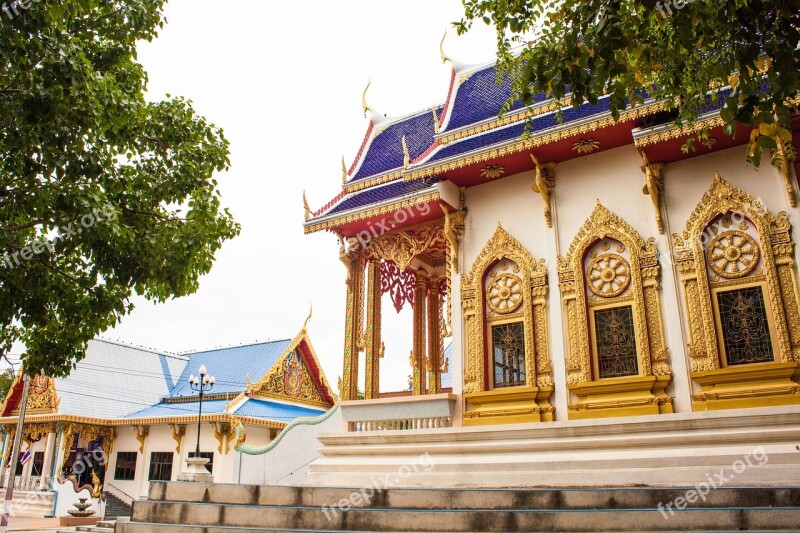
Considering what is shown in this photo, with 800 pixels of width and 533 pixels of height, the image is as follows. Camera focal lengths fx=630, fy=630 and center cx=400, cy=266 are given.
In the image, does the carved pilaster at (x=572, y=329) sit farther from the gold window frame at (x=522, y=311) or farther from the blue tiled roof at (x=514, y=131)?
the blue tiled roof at (x=514, y=131)

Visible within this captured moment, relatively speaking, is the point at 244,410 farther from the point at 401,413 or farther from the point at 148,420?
the point at 401,413

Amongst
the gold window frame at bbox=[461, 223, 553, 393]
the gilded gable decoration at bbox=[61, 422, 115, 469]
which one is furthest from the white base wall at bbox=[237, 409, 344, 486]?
the gilded gable decoration at bbox=[61, 422, 115, 469]

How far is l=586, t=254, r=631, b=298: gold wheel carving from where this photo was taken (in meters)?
8.10

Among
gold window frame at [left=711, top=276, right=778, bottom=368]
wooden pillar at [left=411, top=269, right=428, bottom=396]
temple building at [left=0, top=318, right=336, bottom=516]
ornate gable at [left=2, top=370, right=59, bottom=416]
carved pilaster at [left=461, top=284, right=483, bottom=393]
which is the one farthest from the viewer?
ornate gable at [left=2, top=370, right=59, bottom=416]

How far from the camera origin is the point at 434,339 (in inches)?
479

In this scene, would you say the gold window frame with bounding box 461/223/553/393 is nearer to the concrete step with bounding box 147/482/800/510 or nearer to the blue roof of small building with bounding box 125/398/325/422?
the concrete step with bounding box 147/482/800/510

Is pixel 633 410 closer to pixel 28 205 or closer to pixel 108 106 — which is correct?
pixel 108 106

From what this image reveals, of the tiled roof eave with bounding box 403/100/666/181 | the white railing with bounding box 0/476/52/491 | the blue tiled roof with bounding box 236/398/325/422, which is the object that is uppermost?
the tiled roof eave with bounding box 403/100/666/181

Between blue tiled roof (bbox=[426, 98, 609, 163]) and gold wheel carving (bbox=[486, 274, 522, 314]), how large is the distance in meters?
1.90

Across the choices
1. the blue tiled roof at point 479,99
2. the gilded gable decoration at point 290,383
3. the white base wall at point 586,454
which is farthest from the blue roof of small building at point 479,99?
the gilded gable decoration at point 290,383

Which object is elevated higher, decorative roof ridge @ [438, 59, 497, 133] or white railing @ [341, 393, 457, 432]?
decorative roof ridge @ [438, 59, 497, 133]

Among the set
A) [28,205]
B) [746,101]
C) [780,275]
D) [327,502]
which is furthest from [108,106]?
[780,275]

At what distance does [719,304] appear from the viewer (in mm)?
7426

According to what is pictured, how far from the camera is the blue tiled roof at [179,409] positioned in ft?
62.9
